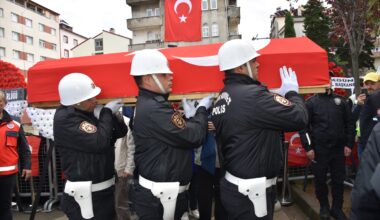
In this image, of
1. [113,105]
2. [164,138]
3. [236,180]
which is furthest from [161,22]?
[236,180]

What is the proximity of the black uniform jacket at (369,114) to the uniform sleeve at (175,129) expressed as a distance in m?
2.75

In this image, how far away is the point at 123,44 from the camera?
50.0m

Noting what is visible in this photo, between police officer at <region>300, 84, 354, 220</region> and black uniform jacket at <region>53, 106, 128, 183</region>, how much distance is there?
9.23 feet

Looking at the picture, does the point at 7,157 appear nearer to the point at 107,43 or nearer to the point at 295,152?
the point at 295,152

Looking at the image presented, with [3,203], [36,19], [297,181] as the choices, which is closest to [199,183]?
[3,203]

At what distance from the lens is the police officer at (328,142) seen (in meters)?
4.80

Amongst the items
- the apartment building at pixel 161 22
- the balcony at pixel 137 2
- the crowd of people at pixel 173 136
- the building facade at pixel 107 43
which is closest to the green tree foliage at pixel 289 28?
the apartment building at pixel 161 22

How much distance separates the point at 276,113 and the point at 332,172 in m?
2.64

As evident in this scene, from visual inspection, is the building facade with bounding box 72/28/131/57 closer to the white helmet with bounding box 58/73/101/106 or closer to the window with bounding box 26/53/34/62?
the window with bounding box 26/53/34/62

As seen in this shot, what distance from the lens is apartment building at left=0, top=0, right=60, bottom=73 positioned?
165 ft

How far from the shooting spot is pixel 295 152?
6.52 m

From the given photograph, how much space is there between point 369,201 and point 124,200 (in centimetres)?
444

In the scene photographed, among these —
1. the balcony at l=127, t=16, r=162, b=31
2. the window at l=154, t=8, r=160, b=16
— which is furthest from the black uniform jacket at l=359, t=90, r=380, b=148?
the window at l=154, t=8, r=160, b=16

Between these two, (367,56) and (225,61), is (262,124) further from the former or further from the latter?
(367,56)
